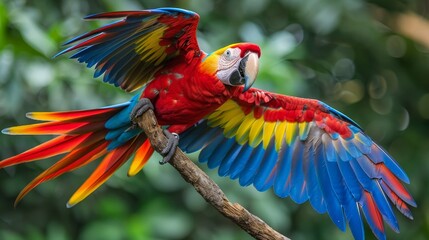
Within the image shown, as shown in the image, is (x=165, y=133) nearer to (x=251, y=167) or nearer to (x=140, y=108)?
(x=140, y=108)

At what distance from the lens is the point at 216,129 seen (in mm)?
2020

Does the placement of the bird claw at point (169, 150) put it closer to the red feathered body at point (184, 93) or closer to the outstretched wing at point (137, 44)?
the red feathered body at point (184, 93)

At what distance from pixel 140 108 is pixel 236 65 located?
0.22 metres

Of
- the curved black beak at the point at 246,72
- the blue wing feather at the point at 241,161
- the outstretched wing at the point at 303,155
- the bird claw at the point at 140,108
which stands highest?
the curved black beak at the point at 246,72

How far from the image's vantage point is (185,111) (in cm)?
180

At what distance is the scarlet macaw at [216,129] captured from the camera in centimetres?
175

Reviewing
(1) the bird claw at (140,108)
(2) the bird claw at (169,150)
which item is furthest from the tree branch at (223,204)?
(1) the bird claw at (140,108)

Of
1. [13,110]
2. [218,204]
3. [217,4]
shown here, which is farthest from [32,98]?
[218,204]

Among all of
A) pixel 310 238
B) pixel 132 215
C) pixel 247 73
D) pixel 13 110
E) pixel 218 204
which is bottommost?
pixel 310 238

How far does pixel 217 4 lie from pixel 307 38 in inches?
13.7

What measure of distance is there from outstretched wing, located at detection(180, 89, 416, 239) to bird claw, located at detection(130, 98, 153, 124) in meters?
0.23

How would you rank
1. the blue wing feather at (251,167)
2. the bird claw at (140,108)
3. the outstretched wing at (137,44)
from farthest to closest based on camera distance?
the blue wing feather at (251,167), the bird claw at (140,108), the outstretched wing at (137,44)

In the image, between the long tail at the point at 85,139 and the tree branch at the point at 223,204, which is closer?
the tree branch at the point at 223,204

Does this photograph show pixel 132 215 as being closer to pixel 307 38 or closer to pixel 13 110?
pixel 13 110
